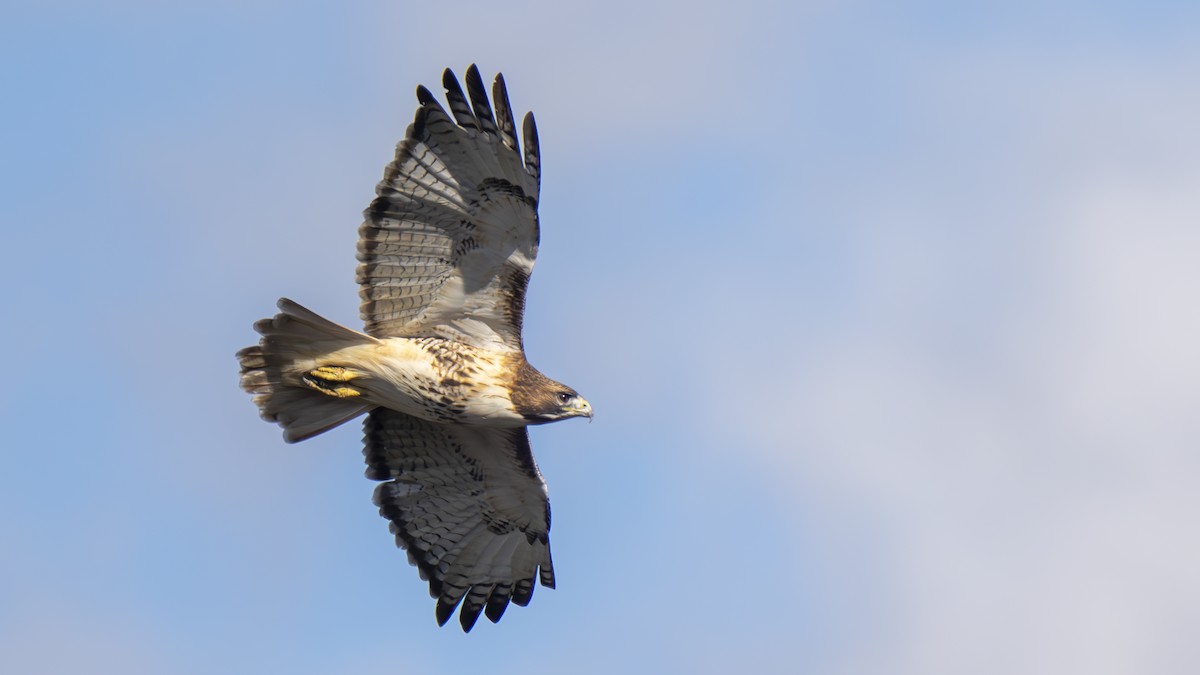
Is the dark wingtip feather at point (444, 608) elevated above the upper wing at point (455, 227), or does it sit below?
below

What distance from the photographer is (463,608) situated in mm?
15086

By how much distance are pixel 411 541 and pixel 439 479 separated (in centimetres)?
64

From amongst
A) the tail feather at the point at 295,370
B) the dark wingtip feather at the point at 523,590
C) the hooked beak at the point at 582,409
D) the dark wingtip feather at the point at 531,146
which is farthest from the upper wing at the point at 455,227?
the dark wingtip feather at the point at 523,590

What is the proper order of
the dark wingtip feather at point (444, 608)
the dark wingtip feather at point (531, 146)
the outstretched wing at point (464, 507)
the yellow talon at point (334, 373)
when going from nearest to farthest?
the dark wingtip feather at point (531, 146) < the yellow talon at point (334, 373) < the outstretched wing at point (464, 507) < the dark wingtip feather at point (444, 608)

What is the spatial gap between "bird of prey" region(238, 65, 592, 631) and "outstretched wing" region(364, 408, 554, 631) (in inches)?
2.2

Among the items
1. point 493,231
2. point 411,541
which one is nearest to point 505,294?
point 493,231

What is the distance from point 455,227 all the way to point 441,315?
758mm

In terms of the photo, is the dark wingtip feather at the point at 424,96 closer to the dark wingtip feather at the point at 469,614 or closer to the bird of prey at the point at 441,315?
the bird of prey at the point at 441,315

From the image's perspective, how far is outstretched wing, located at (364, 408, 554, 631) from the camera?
14461 millimetres

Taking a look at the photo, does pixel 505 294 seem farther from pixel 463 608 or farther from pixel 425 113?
pixel 463 608

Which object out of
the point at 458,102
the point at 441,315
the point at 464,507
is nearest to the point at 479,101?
the point at 458,102

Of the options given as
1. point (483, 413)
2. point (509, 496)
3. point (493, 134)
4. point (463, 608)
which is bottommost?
point (463, 608)

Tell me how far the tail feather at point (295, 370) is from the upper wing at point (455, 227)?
0.46 metres

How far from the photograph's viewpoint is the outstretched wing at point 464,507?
14461 millimetres
